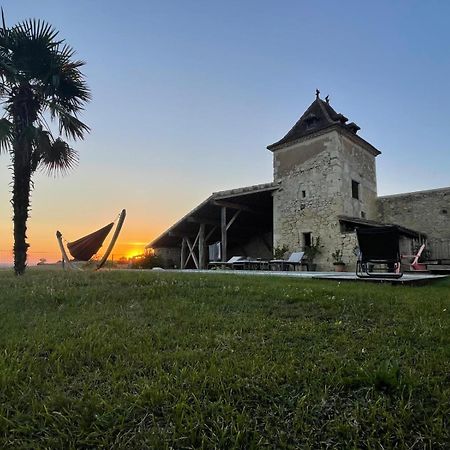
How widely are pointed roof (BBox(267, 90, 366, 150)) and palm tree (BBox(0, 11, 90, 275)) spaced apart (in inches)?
374

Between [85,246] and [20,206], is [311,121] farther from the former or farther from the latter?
[20,206]

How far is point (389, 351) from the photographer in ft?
8.00

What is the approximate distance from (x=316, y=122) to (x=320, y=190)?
3.35 meters

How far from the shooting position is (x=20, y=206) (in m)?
8.56

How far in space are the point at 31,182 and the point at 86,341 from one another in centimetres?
749

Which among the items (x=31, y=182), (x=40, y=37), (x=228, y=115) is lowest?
(x=31, y=182)

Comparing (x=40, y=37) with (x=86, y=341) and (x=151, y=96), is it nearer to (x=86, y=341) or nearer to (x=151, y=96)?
(x=151, y=96)

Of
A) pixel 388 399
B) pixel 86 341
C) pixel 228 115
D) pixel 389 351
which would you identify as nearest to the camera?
pixel 388 399

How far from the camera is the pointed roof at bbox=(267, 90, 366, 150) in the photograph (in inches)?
596

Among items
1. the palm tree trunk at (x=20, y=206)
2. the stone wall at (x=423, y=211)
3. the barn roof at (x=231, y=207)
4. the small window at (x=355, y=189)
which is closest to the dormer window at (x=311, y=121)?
the barn roof at (x=231, y=207)

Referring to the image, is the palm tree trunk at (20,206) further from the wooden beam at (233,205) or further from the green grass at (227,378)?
the wooden beam at (233,205)

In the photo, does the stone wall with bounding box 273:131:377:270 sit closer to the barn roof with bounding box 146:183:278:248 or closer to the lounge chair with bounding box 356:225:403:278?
the barn roof with bounding box 146:183:278:248

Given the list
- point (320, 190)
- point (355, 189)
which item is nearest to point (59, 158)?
point (320, 190)

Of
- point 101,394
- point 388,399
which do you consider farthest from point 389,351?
point 101,394
